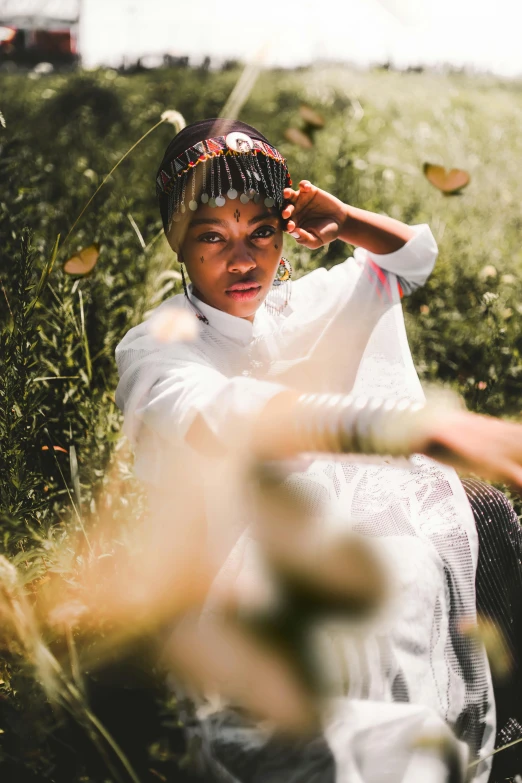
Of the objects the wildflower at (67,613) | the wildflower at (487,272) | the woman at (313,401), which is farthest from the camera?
the wildflower at (487,272)

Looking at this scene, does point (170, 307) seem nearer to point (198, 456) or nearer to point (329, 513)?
point (198, 456)

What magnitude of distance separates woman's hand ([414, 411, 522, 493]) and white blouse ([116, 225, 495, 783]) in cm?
28

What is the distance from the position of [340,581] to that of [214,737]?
0.31 metres

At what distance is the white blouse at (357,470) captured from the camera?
1065mm

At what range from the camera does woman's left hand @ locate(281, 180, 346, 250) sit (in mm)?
1432

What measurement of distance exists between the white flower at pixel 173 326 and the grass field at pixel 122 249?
0.25 m

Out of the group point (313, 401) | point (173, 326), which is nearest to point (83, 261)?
point (173, 326)

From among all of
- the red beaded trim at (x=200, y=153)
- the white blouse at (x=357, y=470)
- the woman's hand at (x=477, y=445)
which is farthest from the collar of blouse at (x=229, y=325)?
the woman's hand at (x=477, y=445)

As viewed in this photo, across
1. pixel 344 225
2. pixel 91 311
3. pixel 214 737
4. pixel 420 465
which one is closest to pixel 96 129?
pixel 91 311

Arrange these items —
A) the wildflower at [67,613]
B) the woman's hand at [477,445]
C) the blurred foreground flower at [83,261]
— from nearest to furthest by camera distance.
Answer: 1. the woman's hand at [477,445]
2. the wildflower at [67,613]
3. the blurred foreground flower at [83,261]

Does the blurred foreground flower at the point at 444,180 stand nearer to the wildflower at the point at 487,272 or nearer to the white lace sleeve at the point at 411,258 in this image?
the white lace sleeve at the point at 411,258

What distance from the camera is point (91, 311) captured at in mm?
2100

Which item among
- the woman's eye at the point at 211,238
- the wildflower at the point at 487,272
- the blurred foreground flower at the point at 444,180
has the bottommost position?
the wildflower at the point at 487,272

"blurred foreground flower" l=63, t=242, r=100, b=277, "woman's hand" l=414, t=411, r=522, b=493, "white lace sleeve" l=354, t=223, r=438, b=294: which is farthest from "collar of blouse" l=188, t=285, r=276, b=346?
"woman's hand" l=414, t=411, r=522, b=493
